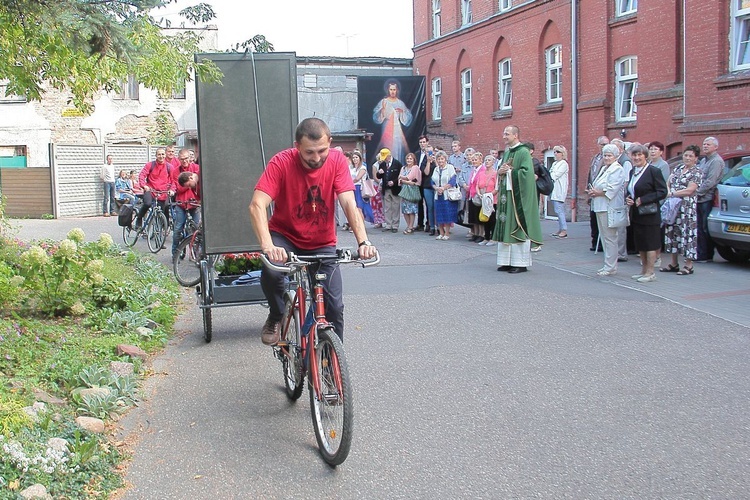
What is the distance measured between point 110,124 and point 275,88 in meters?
32.7

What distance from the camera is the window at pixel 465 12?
34.4 meters

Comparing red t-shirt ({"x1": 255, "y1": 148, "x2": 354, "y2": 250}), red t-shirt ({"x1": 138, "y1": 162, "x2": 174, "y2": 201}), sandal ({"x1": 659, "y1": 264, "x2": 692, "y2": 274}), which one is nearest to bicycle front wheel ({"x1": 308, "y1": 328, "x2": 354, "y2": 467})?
red t-shirt ({"x1": 255, "y1": 148, "x2": 354, "y2": 250})

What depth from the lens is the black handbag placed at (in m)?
12.0

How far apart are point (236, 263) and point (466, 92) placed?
26728 mm

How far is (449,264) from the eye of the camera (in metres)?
14.8

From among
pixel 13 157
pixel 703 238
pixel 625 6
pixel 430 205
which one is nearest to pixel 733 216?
pixel 703 238

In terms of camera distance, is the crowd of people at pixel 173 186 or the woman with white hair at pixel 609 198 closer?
the woman with white hair at pixel 609 198

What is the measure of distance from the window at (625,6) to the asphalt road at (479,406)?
14668mm

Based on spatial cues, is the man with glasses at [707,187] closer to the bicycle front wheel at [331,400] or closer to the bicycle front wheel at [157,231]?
the bicycle front wheel at [157,231]

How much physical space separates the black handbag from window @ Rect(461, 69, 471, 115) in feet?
75.4

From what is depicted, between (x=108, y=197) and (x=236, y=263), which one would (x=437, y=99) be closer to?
(x=108, y=197)

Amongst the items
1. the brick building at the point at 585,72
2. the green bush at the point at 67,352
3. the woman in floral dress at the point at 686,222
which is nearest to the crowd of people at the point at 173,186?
the green bush at the point at 67,352

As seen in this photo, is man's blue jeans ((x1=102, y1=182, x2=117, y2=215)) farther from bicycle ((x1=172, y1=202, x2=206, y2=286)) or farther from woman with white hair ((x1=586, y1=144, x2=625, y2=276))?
woman with white hair ((x1=586, y1=144, x2=625, y2=276))

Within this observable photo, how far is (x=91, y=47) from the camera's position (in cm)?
585
